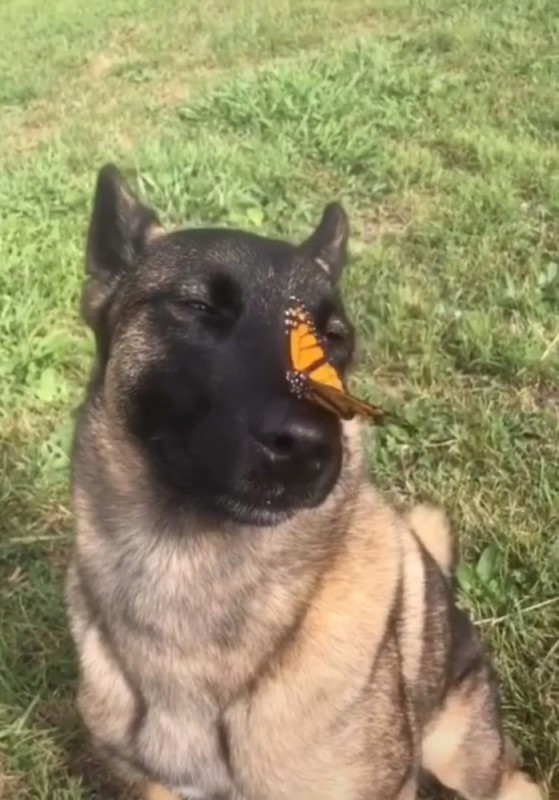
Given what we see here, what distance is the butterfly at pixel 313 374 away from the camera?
1.97 metres

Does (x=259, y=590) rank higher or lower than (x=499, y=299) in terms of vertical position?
higher

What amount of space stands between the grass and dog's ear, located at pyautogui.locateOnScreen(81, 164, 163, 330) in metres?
1.25

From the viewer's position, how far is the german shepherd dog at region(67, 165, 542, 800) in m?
2.14

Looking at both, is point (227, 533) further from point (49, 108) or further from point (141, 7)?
point (141, 7)

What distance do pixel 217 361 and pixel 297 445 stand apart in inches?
9.4

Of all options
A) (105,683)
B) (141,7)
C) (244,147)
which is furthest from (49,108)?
(105,683)

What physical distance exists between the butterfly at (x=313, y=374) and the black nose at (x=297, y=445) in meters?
0.05

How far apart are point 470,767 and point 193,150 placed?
13.0 ft

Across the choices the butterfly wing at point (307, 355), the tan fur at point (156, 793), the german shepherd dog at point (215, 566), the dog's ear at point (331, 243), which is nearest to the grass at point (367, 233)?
the tan fur at point (156, 793)

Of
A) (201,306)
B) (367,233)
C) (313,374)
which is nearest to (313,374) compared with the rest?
(313,374)

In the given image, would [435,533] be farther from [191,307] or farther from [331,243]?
[191,307]

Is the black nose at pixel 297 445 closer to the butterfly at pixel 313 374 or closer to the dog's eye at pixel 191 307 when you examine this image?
the butterfly at pixel 313 374

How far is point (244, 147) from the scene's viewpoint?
607 cm

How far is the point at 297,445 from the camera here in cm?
196
